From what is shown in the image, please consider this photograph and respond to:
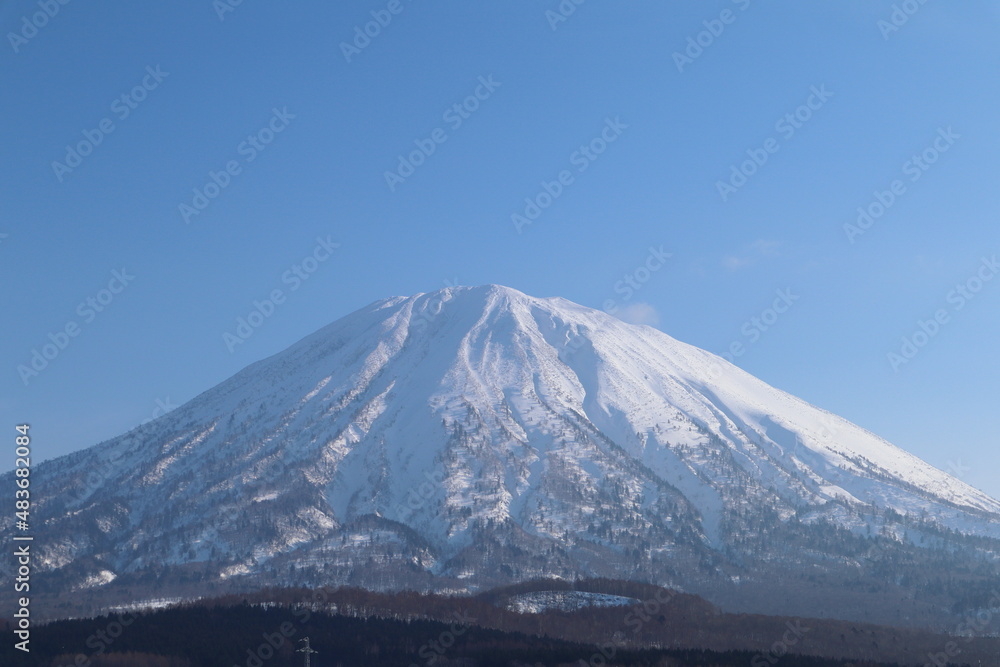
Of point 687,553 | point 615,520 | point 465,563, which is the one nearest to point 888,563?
point 687,553

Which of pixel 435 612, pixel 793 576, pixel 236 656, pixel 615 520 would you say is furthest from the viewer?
pixel 615 520

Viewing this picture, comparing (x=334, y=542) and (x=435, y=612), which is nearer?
(x=435, y=612)

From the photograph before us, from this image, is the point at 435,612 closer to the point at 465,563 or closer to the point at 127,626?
the point at 127,626

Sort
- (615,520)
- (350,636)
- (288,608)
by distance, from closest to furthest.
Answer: (350,636), (288,608), (615,520)

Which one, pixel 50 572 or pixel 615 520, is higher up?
pixel 615 520

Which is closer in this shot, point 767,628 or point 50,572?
point 767,628

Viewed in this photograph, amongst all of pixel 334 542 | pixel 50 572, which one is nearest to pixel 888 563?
pixel 334 542

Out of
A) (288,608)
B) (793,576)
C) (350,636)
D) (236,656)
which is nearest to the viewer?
(236,656)

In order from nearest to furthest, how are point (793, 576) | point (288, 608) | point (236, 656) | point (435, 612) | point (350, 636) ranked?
1. point (236, 656)
2. point (350, 636)
3. point (288, 608)
4. point (435, 612)
5. point (793, 576)

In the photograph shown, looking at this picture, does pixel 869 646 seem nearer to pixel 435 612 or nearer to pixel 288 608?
pixel 435 612
